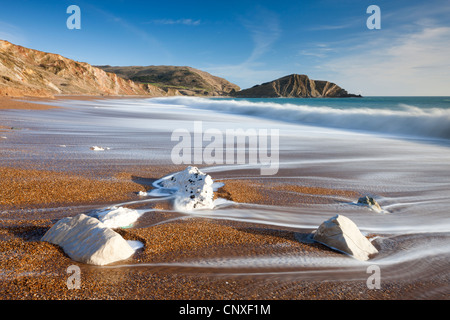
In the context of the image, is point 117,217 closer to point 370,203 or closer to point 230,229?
point 230,229

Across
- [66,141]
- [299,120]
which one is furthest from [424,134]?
[66,141]

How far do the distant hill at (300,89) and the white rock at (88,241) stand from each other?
4309 inches

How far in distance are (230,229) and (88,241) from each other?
1412 millimetres

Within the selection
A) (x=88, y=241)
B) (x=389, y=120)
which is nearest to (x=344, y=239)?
(x=88, y=241)

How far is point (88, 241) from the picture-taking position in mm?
2404

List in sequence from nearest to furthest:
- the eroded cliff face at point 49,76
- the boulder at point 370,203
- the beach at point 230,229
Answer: the beach at point 230,229 → the boulder at point 370,203 → the eroded cliff face at point 49,76

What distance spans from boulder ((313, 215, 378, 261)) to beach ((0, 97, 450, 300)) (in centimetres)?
9

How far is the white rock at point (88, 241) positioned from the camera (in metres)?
2.30

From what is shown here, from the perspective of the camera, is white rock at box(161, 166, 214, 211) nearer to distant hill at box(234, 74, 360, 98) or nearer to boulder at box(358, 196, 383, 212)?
boulder at box(358, 196, 383, 212)

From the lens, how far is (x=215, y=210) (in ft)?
12.2

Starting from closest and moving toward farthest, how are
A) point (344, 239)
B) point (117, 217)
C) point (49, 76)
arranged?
point (344, 239) < point (117, 217) < point (49, 76)

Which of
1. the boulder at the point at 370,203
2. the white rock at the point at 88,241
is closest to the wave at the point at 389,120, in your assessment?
the boulder at the point at 370,203

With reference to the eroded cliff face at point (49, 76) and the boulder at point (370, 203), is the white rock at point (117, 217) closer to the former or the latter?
the boulder at point (370, 203)

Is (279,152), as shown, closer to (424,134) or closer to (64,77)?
(424,134)
